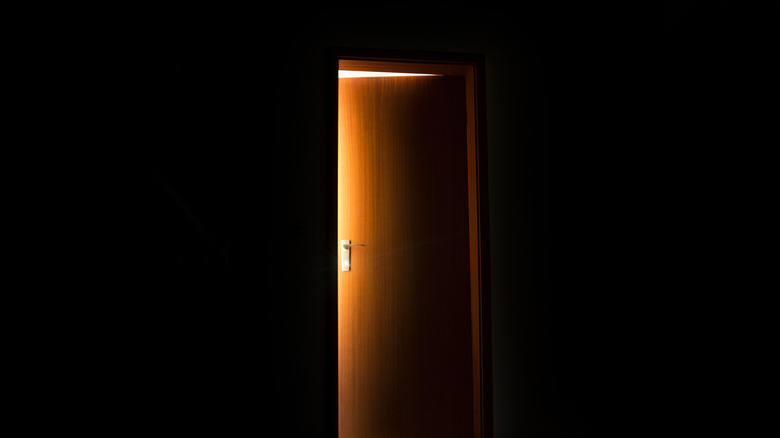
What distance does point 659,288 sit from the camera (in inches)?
79.7

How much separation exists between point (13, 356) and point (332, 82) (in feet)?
5.61

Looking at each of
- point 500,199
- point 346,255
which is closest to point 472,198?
point 500,199

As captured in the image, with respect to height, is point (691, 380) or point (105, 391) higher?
point (105, 391)

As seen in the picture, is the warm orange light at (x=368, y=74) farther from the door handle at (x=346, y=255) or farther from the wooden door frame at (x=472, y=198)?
the door handle at (x=346, y=255)

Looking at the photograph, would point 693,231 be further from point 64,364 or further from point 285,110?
point 64,364

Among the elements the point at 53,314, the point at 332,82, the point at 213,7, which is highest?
the point at 213,7

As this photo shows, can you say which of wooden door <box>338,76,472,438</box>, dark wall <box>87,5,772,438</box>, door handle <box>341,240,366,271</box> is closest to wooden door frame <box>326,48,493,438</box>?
dark wall <box>87,5,772,438</box>

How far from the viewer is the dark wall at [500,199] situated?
188 centimetres

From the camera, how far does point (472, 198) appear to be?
2113 millimetres

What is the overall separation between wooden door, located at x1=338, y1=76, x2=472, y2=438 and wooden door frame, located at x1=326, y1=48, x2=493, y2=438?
0.44 feet

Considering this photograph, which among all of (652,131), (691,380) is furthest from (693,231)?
(691,380)

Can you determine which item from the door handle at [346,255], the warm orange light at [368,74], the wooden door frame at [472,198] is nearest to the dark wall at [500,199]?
the wooden door frame at [472,198]

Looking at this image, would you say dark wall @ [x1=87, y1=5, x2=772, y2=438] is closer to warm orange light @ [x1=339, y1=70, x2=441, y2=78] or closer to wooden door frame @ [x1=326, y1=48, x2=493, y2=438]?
wooden door frame @ [x1=326, y1=48, x2=493, y2=438]

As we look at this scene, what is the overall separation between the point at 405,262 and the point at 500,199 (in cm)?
56
